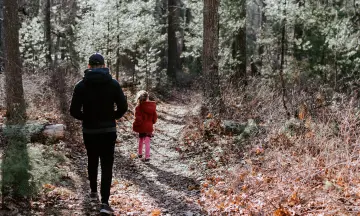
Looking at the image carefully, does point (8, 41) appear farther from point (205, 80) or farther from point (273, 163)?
point (273, 163)

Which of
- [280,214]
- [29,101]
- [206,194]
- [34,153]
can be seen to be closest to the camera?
[280,214]

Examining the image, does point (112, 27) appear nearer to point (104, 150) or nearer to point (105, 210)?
point (104, 150)

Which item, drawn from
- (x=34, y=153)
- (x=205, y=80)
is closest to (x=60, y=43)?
(x=205, y=80)

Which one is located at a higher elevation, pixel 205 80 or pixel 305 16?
pixel 305 16

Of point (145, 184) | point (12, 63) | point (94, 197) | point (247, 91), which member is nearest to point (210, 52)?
point (247, 91)

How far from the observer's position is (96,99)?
17.0 ft

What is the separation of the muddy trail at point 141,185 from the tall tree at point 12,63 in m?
A: 2.78

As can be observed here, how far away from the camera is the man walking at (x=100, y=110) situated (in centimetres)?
515

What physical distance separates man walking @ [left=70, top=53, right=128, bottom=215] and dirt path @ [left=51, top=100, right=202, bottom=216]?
66 cm

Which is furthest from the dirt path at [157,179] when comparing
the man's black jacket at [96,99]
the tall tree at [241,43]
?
the tall tree at [241,43]

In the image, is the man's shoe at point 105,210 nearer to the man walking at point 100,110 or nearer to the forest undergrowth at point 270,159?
the man walking at point 100,110

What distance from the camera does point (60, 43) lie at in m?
36.7

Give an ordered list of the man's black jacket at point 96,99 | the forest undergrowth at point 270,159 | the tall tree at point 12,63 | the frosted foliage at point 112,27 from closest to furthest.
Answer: the forest undergrowth at point 270,159, the man's black jacket at point 96,99, the tall tree at point 12,63, the frosted foliage at point 112,27

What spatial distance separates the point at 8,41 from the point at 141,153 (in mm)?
4930
